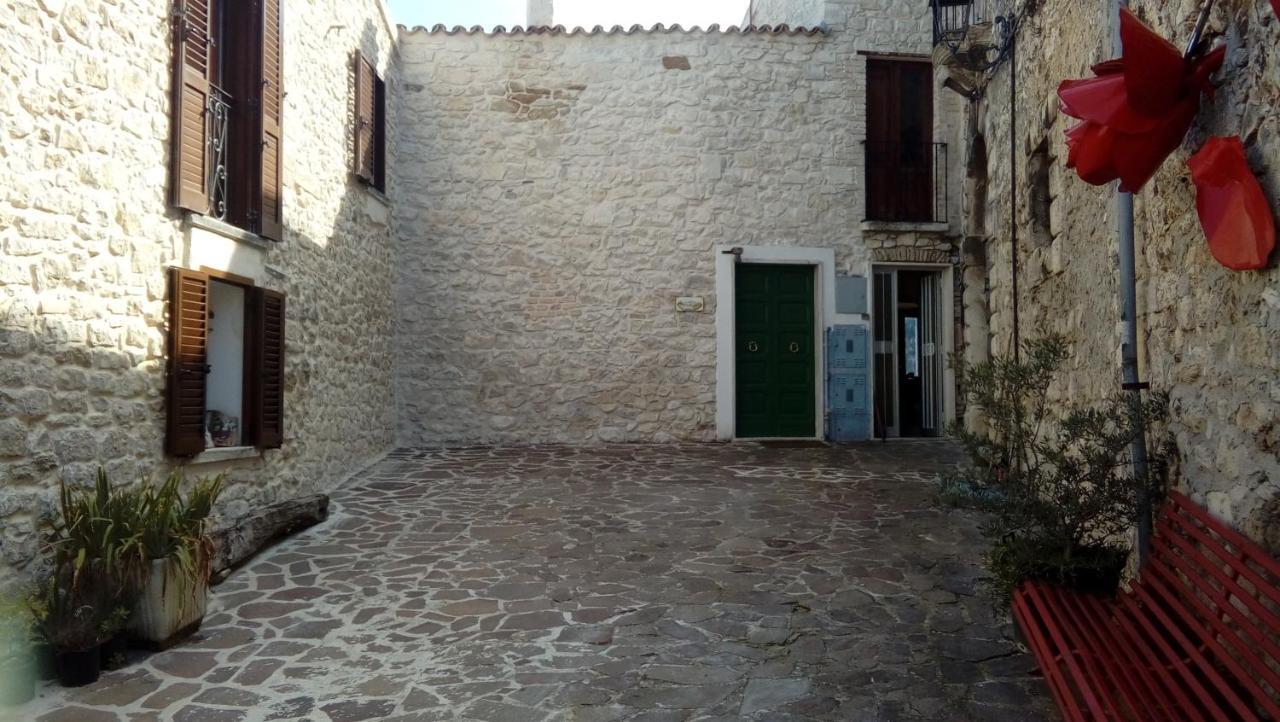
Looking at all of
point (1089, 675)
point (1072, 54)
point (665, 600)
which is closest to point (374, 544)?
point (665, 600)

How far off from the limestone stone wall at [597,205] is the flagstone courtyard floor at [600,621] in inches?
124

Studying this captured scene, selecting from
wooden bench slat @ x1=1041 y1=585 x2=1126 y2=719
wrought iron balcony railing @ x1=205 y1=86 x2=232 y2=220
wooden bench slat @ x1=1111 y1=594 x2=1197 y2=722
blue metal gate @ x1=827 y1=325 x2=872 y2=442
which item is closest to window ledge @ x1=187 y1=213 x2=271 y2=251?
wrought iron balcony railing @ x1=205 y1=86 x2=232 y2=220

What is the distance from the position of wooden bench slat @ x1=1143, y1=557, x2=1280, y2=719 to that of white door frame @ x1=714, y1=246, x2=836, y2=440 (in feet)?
22.9

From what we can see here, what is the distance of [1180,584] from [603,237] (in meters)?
7.82

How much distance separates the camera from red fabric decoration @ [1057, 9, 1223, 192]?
2.67m

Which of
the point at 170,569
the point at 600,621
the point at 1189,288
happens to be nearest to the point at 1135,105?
the point at 1189,288

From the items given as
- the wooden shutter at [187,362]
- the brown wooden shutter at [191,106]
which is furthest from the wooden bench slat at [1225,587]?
the brown wooden shutter at [191,106]

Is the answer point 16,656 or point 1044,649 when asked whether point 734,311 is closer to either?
point 1044,649

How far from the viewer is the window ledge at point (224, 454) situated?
4.93m

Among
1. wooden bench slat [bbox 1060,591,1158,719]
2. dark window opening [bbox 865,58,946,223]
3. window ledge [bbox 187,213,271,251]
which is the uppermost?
dark window opening [bbox 865,58,946,223]

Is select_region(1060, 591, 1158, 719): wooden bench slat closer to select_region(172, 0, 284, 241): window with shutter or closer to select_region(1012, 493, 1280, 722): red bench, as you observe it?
select_region(1012, 493, 1280, 722): red bench

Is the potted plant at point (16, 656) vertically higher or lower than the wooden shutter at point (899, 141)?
lower

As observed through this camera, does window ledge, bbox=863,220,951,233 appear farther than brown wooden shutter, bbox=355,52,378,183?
Yes

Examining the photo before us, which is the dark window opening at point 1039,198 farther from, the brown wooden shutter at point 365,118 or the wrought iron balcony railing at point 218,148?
the brown wooden shutter at point 365,118
